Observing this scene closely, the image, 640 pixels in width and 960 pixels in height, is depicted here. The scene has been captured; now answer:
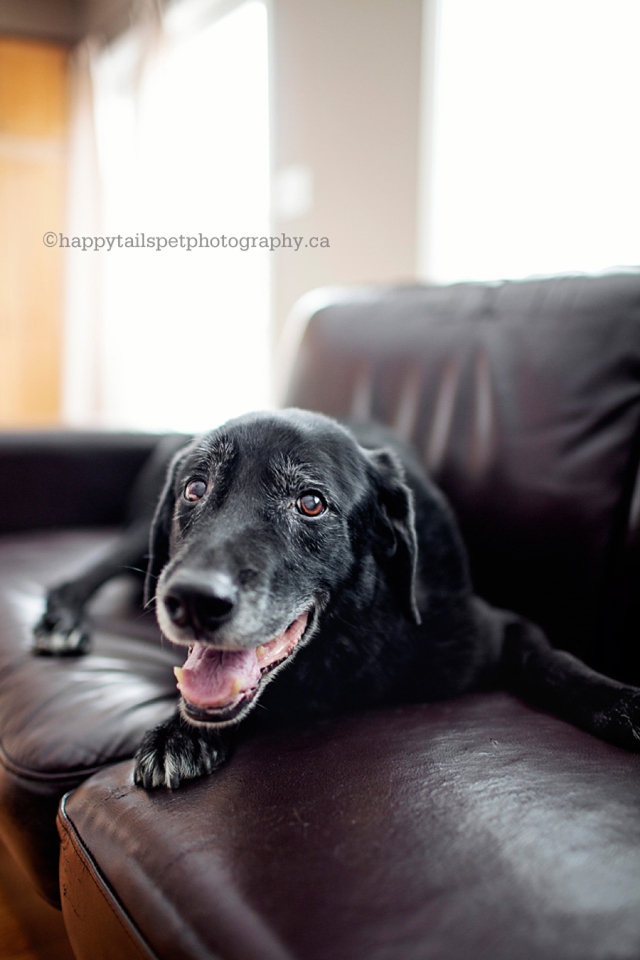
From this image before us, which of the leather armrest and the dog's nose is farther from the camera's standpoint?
the leather armrest

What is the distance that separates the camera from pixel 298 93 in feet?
12.7

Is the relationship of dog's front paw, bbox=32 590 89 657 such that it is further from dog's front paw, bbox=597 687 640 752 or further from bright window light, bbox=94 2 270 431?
bright window light, bbox=94 2 270 431

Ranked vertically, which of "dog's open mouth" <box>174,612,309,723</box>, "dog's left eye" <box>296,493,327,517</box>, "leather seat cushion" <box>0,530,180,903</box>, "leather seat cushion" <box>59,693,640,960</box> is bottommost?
"leather seat cushion" <box>0,530,180,903</box>

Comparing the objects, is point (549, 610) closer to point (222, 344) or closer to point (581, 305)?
point (581, 305)

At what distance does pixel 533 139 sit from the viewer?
8.85 ft

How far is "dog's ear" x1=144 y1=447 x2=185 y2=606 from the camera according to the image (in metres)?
1.19

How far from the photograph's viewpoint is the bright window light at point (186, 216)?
4.58m

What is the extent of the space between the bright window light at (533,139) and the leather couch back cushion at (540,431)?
0.67 meters

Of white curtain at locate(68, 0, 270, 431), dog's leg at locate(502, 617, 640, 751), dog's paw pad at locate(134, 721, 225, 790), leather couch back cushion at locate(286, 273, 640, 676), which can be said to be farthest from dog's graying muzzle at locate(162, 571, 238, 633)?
white curtain at locate(68, 0, 270, 431)

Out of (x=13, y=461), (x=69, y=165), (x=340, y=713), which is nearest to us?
(x=340, y=713)

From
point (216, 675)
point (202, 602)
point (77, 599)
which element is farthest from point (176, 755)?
point (77, 599)

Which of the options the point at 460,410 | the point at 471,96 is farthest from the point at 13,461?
the point at 471,96

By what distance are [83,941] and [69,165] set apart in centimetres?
700

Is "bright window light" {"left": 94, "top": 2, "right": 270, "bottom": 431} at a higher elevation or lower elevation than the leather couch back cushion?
higher
